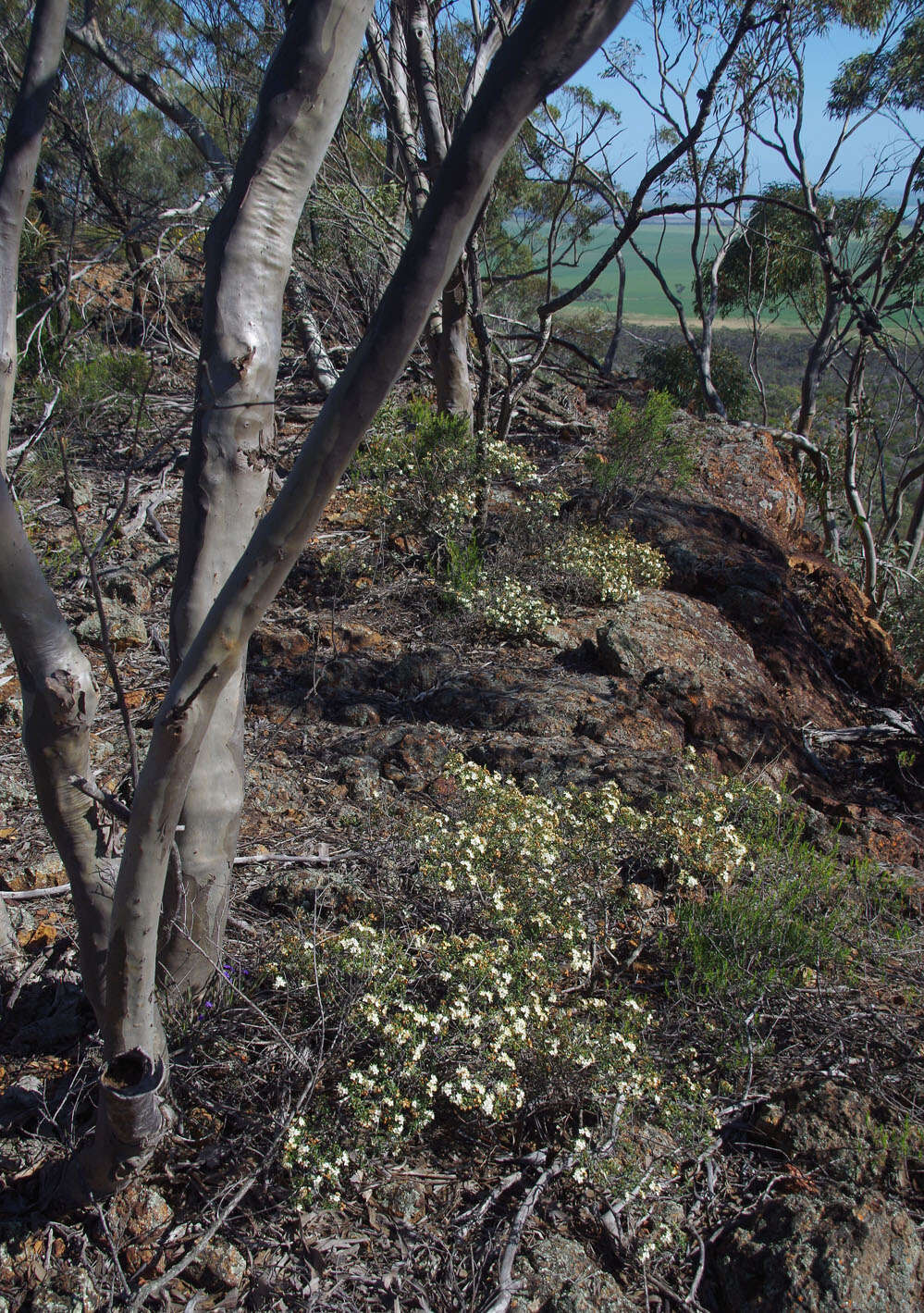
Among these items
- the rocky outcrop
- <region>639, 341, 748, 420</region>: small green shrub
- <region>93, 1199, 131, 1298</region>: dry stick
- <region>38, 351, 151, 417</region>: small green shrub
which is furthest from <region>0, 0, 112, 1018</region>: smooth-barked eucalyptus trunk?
<region>639, 341, 748, 420</region>: small green shrub

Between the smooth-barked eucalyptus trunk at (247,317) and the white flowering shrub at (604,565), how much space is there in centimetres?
346

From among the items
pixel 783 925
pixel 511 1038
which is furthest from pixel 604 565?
pixel 511 1038

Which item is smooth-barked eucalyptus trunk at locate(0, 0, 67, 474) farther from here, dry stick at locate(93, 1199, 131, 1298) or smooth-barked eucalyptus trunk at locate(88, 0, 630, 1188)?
dry stick at locate(93, 1199, 131, 1298)

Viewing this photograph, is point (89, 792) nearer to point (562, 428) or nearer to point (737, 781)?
point (737, 781)

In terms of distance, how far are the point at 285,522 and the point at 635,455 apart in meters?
5.27

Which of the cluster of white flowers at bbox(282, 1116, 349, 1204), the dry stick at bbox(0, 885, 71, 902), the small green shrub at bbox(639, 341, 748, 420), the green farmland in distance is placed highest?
the green farmland in distance

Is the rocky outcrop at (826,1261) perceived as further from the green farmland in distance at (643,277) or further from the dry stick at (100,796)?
the green farmland in distance at (643,277)

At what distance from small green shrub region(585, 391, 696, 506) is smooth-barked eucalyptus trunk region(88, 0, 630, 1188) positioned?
4.58m

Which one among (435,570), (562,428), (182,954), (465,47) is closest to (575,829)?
(182,954)

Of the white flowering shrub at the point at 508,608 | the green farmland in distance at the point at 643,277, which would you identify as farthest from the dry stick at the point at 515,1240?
the green farmland in distance at the point at 643,277

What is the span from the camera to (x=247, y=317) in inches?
70.0

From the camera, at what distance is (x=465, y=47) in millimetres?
10312

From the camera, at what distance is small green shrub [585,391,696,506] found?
6.07m

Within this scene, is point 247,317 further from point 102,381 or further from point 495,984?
point 102,381
